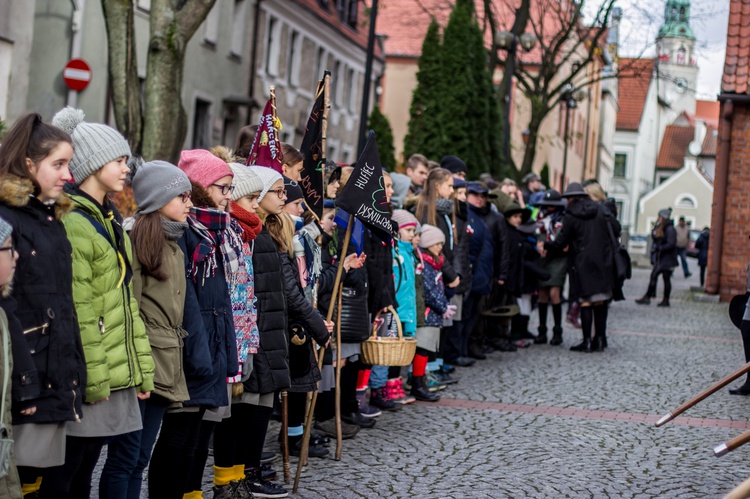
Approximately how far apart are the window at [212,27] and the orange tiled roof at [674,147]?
276 feet

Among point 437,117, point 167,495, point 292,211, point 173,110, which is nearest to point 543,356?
point 173,110

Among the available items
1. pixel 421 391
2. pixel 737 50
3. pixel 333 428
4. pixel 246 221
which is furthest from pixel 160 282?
pixel 737 50

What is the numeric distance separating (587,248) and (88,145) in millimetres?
10363

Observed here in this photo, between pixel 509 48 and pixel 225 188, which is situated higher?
pixel 509 48

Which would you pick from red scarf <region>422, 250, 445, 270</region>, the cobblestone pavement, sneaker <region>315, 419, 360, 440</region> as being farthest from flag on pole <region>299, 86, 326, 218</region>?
red scarf <region>422, 250, 445, 270</region>

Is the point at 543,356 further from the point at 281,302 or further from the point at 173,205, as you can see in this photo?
the point at 173,205

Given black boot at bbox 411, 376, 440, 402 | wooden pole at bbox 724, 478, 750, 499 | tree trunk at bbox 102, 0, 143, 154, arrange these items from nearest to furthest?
wooden pole at bbox 724, 478, 750, 499 < black boot at bbox 411, 376, 440, 402 < tree trunk at bbox 102, 0, 143, 154

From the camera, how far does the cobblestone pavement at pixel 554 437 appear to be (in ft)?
23.3

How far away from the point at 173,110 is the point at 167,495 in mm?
9224

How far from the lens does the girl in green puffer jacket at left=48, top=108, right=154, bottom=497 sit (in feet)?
15.3

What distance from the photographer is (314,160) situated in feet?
25.5

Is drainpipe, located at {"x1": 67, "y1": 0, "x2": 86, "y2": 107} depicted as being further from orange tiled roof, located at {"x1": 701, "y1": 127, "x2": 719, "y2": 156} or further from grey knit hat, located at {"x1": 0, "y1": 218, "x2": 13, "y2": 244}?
orange tiled roof, located at {"x1": 701, "y1": 127, "x2": 719, "y2": 156}

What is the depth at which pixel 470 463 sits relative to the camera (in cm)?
773

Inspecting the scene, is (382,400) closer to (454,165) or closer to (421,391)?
(421,391)
